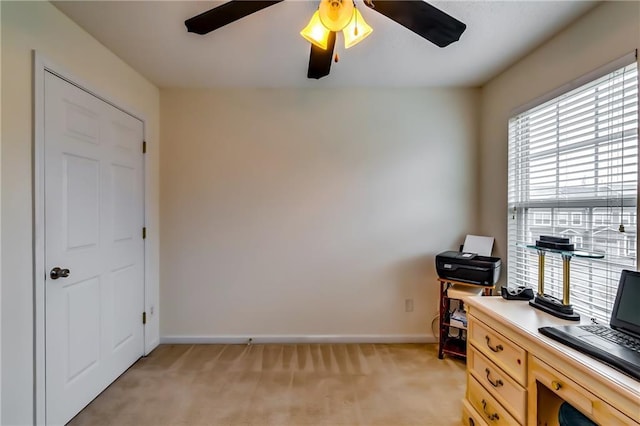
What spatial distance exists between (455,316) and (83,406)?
2.79 metres

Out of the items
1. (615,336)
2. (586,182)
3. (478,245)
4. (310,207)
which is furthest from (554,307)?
(310,207)

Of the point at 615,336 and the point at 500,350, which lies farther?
the point at 500,350

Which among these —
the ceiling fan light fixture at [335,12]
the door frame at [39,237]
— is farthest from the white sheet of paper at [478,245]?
the door frame at [39,237]

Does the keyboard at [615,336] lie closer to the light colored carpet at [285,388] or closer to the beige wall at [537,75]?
the light colored carpet at [285,388]

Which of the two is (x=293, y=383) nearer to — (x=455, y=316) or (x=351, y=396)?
(x=351, y=396)

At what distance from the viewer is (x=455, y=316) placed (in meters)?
2.37

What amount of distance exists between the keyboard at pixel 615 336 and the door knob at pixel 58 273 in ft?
8.93

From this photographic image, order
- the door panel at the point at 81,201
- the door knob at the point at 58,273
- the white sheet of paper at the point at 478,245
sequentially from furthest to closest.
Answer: the white sheet of paper at the point at 478,245
the door panel at the point at 81,201
the door knob at the point at 58,273

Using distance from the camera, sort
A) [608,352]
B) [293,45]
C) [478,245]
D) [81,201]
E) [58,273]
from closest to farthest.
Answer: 1. [608,352]
2. [58,273]
3. [81,201]
4. [293,45]
5. [478,245]

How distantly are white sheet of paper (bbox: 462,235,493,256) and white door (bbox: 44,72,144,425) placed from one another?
2.90m

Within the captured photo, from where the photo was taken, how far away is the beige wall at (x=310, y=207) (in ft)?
8.62

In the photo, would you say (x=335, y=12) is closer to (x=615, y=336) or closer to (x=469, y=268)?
(x=615, y=336)

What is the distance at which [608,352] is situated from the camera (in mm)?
1014

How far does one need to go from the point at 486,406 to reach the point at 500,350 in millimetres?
358
